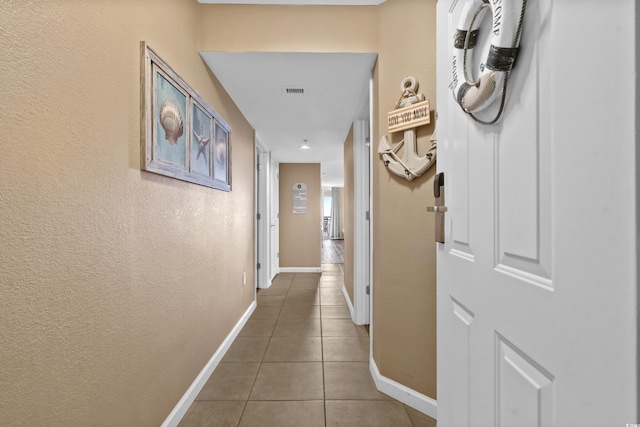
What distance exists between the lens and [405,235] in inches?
61.7

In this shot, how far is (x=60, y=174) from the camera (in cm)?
80

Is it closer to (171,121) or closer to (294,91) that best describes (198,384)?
(171,121)

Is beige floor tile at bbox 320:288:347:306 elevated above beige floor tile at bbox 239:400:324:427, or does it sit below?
below

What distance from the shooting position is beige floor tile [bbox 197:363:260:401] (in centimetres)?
166

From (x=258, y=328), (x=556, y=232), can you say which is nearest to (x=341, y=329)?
(x=258, y=328)

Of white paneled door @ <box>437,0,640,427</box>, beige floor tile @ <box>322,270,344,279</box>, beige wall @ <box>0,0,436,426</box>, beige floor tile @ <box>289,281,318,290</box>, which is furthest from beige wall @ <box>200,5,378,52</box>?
beige floor tile @ <box>322,270,344,279</box>

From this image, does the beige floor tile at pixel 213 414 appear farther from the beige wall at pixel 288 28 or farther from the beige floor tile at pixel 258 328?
the beige wall at pixel 288 28

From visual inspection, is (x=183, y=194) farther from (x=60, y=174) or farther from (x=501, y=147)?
(x=501, y=147)

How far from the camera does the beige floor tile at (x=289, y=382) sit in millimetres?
1655

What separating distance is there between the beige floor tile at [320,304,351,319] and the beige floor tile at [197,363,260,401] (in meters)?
1.13

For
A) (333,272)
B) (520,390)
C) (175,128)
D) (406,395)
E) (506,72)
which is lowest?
(333,272)

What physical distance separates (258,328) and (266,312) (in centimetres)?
44

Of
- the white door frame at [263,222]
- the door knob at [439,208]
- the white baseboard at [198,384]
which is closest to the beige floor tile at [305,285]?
the white door frame at [263,222]

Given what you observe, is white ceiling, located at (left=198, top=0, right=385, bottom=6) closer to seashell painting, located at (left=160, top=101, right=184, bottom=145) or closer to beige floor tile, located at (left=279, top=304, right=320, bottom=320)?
seashell painting, located at (left=160, top=101, right=184, bottom=145)
